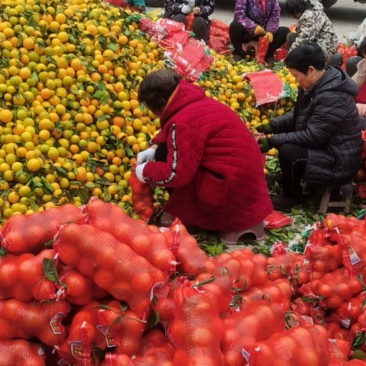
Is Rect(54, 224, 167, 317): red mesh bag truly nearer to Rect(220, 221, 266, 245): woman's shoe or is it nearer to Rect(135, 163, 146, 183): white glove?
Rect(135, 163, 146, 183): white glove

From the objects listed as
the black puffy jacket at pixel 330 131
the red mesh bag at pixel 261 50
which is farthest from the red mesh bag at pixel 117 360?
the red mesh bag at pixel 261 50

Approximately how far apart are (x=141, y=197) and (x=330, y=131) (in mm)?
1509

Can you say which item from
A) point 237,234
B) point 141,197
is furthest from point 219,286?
point 141,197

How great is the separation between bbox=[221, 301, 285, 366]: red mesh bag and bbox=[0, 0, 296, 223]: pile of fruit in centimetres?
211

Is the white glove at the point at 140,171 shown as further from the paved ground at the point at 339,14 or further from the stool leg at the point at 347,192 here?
the paved ground at the point at 339,14

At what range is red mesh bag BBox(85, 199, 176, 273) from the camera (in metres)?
2.09

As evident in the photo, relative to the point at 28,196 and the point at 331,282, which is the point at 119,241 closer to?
the point at 331,282

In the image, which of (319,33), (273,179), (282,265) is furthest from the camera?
(319,33)

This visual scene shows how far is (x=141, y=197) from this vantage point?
4055 millimetres

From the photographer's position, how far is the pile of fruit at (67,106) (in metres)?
3.91

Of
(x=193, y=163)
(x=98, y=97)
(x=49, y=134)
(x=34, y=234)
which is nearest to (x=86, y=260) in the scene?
(x=34, y=234)

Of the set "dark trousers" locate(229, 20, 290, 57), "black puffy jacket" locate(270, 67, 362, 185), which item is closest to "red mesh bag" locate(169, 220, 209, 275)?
"black puffy jacket" locate(270, 67, 362, 185)

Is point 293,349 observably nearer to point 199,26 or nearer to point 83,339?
point 83,339

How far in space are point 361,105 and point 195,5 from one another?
4118mm
